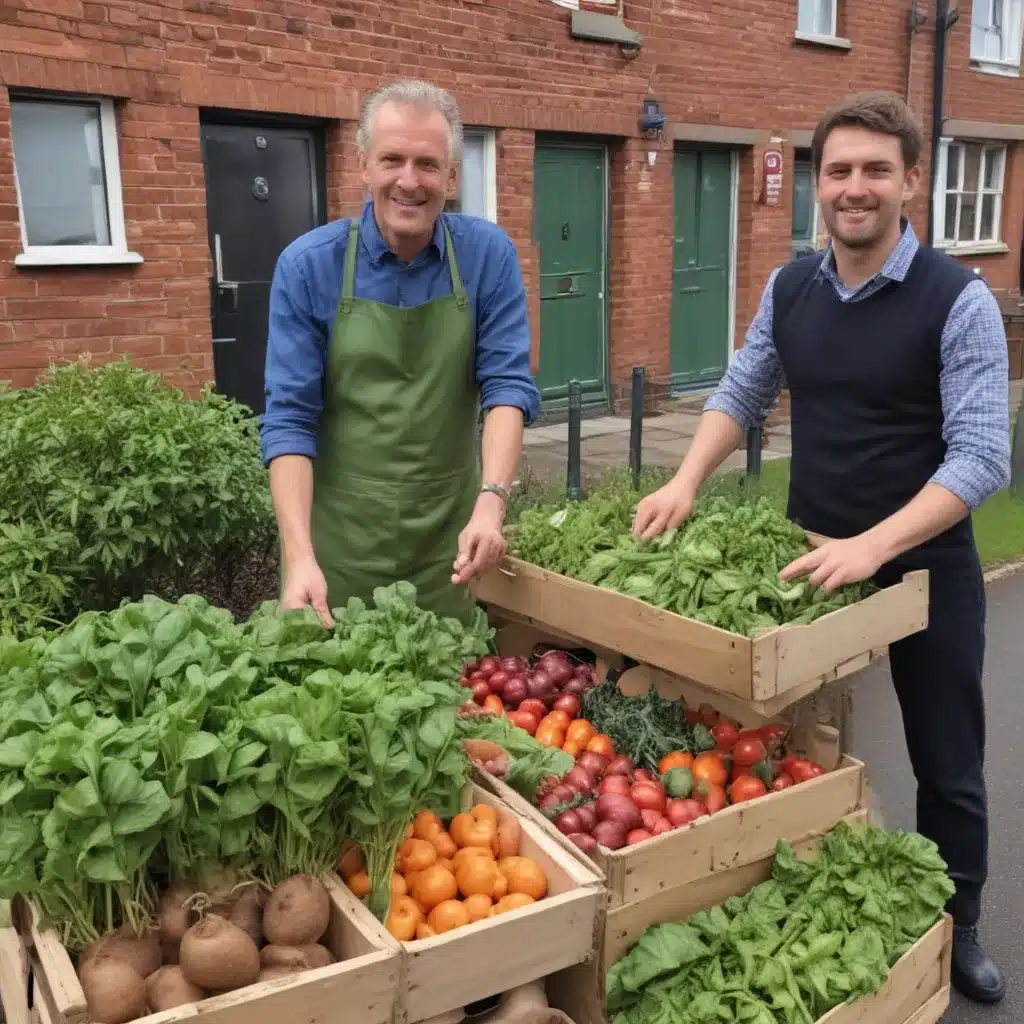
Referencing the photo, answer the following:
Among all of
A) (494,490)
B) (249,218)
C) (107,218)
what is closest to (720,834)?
(494,490)

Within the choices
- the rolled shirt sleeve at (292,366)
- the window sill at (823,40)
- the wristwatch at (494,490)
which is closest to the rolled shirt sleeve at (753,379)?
the wristwatch at (494,490)

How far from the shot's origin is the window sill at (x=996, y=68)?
1555 cm

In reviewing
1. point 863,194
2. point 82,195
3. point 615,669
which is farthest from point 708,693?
point 82,195

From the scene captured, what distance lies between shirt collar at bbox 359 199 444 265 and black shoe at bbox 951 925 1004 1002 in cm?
243

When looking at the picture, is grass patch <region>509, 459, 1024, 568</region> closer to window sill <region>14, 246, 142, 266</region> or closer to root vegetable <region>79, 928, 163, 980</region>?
window sill <region>14, 246, 142, 266</region>

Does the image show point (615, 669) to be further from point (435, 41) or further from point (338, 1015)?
point (435, 41)

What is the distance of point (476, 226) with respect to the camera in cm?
317

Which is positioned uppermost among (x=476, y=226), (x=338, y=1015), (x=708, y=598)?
(x=476, y=226)

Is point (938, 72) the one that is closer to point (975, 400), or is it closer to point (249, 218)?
point (249, 218)

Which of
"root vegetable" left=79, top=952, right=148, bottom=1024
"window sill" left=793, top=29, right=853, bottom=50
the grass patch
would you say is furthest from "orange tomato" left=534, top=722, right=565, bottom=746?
"window sill" left=793, top=29, right=853, bottom=50

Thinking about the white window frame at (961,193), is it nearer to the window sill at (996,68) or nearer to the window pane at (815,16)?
the window sill at (996,68)

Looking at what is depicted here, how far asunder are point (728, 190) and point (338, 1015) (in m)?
12.2

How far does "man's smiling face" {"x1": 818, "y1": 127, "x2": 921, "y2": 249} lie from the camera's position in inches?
104

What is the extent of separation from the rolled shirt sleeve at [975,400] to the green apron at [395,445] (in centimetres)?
128
